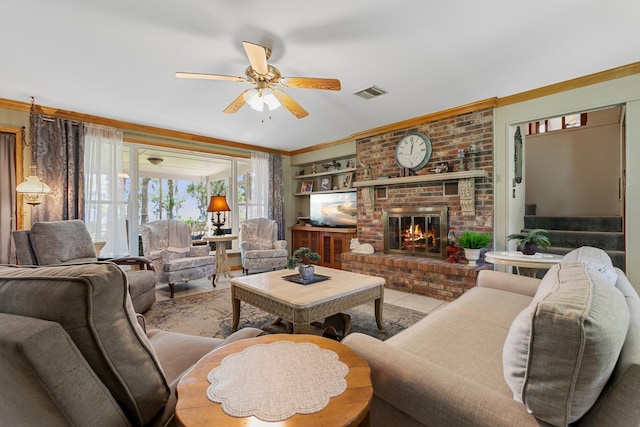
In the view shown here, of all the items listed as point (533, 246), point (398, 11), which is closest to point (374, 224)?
point (533, 246)

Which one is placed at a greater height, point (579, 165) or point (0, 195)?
point (579, 165)

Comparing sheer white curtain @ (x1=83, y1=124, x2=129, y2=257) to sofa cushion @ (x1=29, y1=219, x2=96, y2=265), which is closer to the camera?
sofa cushion @ (x1=29, y1=219, x2=96, y2=265)

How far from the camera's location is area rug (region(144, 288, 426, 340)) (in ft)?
8.33

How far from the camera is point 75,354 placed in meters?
0.63

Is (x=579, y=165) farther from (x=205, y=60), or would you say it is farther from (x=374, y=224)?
(x=205, y=60)

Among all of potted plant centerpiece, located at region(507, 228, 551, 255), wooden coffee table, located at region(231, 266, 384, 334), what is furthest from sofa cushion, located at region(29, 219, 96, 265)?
potted plant centerpiece, located at region(507, 228, 551, 255)

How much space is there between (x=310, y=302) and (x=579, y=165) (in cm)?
506

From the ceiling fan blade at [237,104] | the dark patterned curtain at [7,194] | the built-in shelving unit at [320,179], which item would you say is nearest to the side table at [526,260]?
the built-in shelving unit at [320,179]

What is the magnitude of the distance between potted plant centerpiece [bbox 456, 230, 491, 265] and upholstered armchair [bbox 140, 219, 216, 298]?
328cm

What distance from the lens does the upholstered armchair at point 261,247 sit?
451 centimetres

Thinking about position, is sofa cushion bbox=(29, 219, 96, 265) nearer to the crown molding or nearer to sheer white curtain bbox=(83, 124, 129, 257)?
sheer white curtain bbox=(83, 124, 129, 257)

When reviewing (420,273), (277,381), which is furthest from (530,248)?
(277,381)

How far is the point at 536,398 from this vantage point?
0.74 m

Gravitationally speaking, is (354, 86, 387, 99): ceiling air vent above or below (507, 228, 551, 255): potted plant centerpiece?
above
